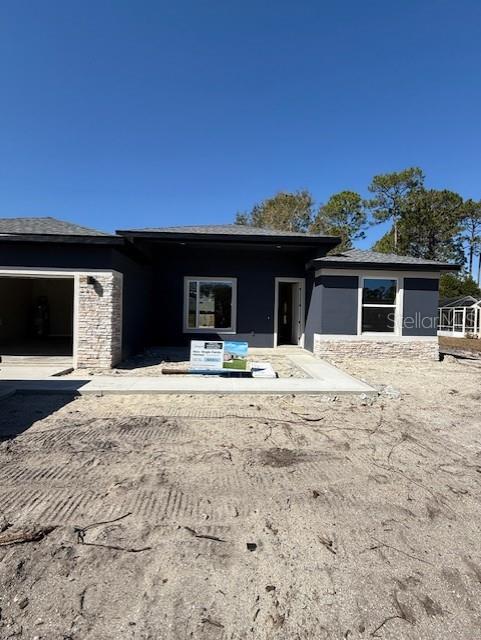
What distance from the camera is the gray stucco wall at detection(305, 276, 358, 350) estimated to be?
11750mm

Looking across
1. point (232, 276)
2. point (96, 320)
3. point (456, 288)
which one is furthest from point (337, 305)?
point (456, 288)

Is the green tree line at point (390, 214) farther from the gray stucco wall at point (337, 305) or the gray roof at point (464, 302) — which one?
the gray stucco wall at point (337, 305)

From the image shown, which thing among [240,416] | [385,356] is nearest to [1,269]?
[240,416]

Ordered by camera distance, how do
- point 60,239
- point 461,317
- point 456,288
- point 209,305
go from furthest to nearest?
point 456,288
point 461,317
point 209,305
point 60,239

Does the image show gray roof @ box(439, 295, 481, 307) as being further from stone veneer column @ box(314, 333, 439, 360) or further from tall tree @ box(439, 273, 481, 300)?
stone veneer column @ box(314, 333, 439, 360)

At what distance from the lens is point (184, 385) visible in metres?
7.30

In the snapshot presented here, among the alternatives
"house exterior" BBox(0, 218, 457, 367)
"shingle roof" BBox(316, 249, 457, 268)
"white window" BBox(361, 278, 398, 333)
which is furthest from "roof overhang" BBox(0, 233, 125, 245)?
"white window" BBox(361, 278, 398, 333)

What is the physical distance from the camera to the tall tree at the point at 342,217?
30406 mm

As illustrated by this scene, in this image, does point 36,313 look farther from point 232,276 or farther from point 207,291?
point 232,276

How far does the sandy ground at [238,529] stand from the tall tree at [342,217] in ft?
87.9

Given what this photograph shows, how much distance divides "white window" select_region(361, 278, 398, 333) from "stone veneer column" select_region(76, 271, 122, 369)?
7552 millimetres

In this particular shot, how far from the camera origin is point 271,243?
1133cm

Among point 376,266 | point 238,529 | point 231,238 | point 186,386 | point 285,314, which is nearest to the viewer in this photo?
point 238,529

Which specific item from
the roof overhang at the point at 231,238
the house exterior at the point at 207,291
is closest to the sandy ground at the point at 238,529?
the house exterior at the point at 207,291
